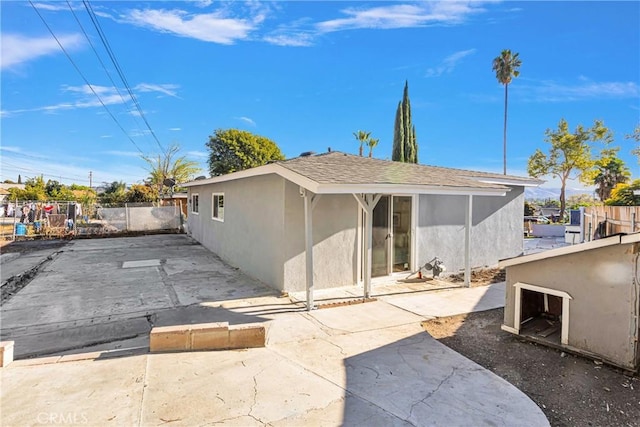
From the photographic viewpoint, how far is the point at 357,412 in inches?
110

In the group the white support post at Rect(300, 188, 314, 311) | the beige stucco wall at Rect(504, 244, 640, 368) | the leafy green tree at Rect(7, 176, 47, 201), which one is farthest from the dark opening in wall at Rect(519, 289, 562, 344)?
the leafy green tree at Rect(7, 176, 47, 201)

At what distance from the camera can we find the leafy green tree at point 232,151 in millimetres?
35406

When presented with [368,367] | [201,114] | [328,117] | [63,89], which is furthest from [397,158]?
[368,367]

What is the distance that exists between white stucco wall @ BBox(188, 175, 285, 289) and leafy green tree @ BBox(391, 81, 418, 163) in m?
21.4

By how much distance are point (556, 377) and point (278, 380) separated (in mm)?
3028

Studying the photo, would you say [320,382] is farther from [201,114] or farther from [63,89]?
[201,114]

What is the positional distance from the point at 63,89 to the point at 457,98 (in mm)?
23008

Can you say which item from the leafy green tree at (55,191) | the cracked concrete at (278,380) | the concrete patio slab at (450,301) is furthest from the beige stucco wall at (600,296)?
the leafy green tree at (55,191)

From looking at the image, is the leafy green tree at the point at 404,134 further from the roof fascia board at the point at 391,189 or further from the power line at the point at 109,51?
the roof fascia board at the point at 391,189

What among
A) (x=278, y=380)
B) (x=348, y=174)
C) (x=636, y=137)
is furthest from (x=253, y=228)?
(x=636, y=137)

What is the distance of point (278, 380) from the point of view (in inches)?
131

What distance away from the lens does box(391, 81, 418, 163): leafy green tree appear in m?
29.7

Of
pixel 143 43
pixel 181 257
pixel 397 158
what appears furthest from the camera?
pixel 397 158

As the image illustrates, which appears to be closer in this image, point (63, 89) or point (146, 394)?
point (146, 394)
